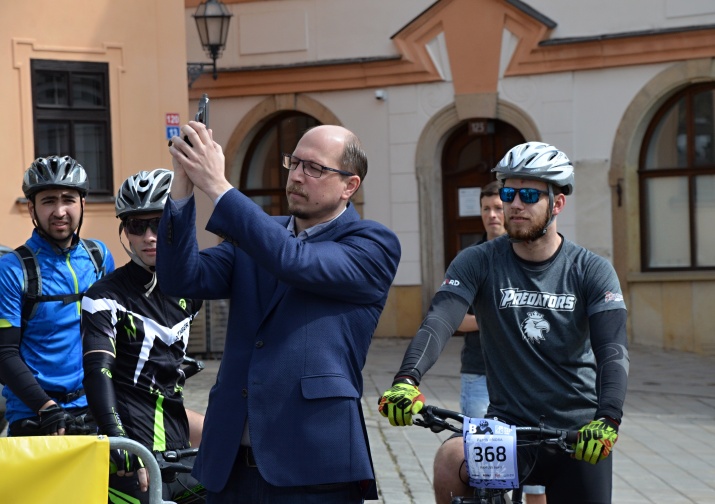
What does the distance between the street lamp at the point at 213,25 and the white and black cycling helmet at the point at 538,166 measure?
1397cm

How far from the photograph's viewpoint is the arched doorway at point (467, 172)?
1962cm

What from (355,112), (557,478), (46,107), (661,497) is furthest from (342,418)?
(355,112)

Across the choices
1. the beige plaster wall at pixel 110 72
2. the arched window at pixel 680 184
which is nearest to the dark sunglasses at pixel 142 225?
the beige plaster wall at pixel 110 72

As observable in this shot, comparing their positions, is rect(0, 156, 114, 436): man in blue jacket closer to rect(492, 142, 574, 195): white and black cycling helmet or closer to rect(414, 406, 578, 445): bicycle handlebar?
rect(414, 406, 578, 445): bicycle handlebar

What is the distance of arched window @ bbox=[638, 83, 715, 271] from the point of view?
1806cm

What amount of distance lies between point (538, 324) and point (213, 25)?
571 inches

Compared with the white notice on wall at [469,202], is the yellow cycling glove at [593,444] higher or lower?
lower

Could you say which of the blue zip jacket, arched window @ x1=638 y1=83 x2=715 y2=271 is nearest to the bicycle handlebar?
the blue zip jacket

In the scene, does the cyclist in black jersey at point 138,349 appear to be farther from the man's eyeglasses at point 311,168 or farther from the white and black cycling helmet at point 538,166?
the white and black cycling helmet at point 538,166

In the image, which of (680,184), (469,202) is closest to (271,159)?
(469,202)

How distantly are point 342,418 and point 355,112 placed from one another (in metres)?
16.7

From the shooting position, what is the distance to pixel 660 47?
18.2 meters

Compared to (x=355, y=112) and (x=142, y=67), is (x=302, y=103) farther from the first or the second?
(x=142, y=67)

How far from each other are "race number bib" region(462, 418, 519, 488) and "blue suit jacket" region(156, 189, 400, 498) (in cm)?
58
